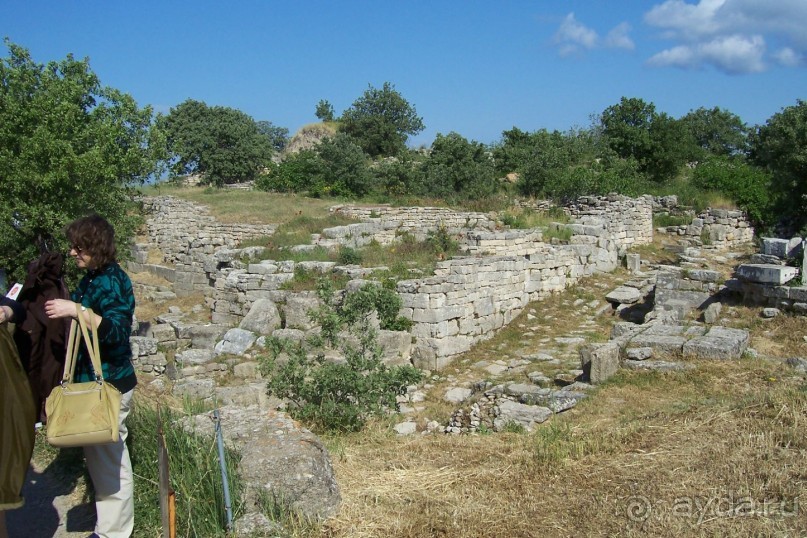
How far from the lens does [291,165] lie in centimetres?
2780

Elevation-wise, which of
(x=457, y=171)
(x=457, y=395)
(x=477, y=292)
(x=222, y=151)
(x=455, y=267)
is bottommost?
(x=457, y=395)

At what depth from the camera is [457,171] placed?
23.6m

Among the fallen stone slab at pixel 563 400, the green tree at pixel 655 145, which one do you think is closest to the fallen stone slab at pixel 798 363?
the fallen stone slab at pixel 563 400

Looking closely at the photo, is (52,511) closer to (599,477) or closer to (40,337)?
(40,337)

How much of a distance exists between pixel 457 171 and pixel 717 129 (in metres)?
27.1

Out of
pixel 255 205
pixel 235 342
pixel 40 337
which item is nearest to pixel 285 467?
pixel 40 337

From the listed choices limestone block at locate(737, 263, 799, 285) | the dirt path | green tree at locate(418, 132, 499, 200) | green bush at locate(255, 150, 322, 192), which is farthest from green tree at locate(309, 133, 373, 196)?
the dirt path

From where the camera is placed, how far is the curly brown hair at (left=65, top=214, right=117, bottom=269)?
12.4 feet

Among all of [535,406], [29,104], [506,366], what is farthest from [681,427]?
[29,104]

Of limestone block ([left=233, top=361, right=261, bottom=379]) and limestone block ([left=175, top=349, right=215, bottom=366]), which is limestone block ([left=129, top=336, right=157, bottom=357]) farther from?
limestone block ([left=233, top=361, right=261, bottom=379])

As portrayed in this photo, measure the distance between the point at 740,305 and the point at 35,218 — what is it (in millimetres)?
10806

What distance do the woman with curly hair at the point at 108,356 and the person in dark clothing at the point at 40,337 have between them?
22cm

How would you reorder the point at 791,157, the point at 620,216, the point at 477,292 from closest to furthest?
the point at 477,292 < the point at 791,157 < the point at 620,216

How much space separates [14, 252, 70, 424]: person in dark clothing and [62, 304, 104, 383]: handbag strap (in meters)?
0.29
